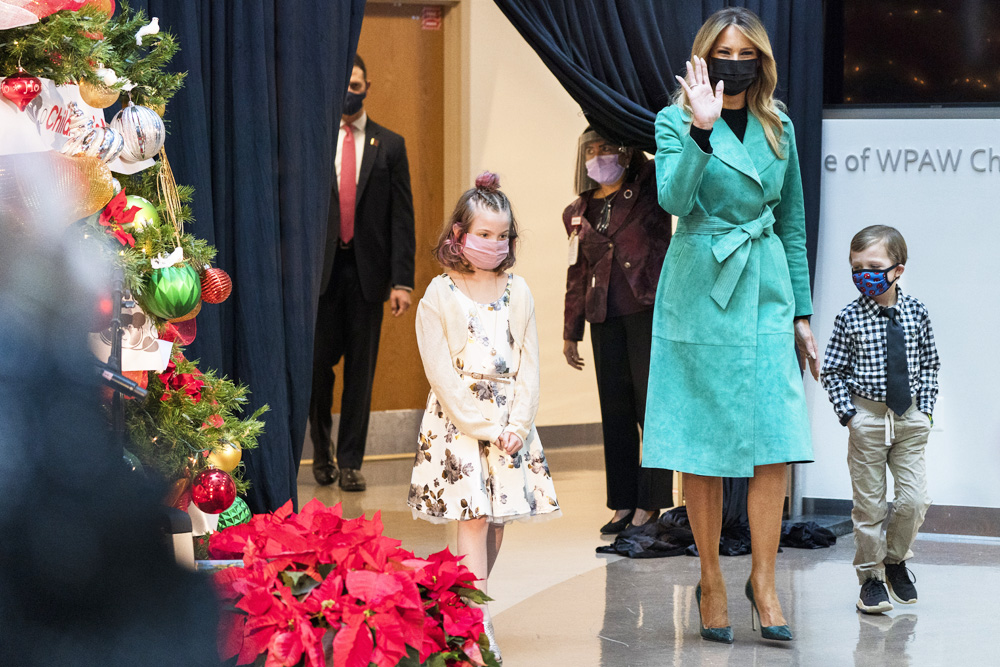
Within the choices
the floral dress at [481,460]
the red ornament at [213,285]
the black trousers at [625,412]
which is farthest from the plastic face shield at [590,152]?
the red ornament at [213,285]


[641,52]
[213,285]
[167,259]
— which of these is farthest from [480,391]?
[641,52]

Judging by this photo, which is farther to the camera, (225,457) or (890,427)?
(890,427)

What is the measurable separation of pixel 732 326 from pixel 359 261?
2671mm

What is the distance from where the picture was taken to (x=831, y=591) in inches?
147

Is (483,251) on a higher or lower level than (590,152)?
lower

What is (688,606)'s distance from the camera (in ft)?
11.7

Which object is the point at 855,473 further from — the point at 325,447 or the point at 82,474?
the point at 82,474

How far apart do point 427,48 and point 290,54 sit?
10.6 feet

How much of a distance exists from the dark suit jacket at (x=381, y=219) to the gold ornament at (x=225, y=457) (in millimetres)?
2977

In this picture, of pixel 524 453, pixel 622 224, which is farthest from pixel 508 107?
pixel 524 453

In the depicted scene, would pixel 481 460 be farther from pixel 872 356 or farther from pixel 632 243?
pixel 632 243

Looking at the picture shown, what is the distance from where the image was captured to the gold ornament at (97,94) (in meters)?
2.11

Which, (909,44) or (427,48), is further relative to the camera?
(427,48)

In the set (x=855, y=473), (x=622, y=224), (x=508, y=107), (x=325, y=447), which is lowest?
(x=325, y=447)
